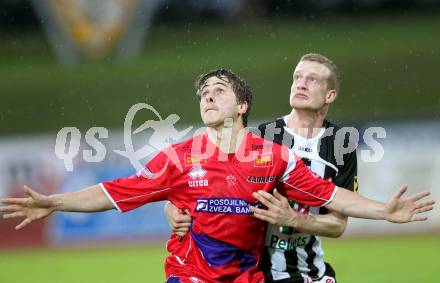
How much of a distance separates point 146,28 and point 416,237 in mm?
10082

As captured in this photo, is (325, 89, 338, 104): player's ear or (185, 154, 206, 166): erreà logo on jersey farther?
(325, 89, 338, 104): player's ear

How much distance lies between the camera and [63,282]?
10.2 m

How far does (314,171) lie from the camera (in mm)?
5402

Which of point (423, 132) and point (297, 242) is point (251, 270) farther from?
point (423, 132)

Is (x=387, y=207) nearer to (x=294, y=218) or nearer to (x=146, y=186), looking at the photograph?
(x=294, y=218)

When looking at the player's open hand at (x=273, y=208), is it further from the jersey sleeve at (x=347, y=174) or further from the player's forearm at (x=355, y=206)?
the jersey sleeve at (x=347, y=174)

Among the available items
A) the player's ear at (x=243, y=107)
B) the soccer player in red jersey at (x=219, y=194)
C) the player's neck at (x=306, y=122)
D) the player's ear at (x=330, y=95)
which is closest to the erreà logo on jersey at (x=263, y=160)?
the soccer player in red jersey at (x=219, y=194)

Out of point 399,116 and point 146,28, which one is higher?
point 146,28

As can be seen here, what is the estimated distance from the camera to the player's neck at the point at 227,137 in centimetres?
493

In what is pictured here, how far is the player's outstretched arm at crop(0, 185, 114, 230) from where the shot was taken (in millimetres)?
4727

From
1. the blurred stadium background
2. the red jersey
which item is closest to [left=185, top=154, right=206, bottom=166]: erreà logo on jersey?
the red jersey

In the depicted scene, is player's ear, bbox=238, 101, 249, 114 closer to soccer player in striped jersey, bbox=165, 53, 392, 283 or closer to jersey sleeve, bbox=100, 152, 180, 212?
soccer player in striped jersey, bbox=165, 53, 392, 283

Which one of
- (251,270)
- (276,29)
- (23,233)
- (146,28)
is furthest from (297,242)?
(146,28)

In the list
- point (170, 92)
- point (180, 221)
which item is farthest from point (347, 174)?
point (170, 92)
